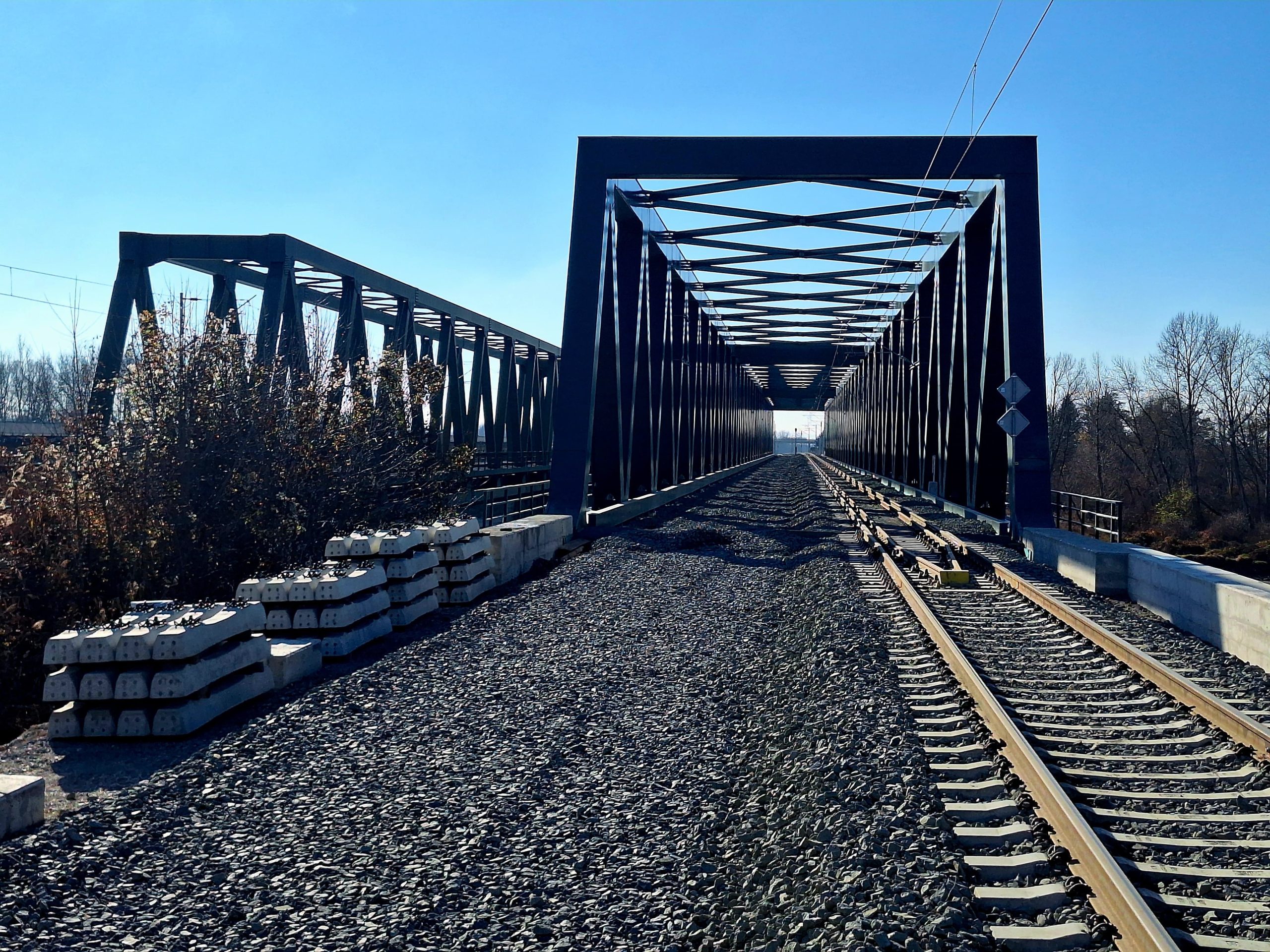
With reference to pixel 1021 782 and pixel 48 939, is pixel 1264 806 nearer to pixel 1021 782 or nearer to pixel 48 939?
pixel 1021 782

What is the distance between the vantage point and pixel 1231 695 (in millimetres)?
7180

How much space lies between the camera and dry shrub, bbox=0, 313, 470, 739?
9.92 metres

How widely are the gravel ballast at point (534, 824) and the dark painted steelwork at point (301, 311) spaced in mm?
6668

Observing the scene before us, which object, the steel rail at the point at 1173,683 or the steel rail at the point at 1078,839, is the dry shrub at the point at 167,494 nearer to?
the steel rail at the point at 1078,839

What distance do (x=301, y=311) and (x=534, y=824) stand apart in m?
17.2

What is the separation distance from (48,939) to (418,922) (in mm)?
1339

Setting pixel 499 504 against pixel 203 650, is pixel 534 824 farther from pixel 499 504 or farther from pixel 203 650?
pixel 499 504

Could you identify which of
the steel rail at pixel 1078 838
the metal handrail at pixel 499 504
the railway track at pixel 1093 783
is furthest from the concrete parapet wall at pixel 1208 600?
the metal handrail at pixel 499 504

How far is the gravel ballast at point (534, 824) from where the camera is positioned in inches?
150

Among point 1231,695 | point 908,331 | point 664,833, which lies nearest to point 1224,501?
point 908,331

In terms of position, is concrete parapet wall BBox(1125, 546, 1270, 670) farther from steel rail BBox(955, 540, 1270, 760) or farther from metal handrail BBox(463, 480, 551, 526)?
metal handrail BBox(463, 480, 551, 526)

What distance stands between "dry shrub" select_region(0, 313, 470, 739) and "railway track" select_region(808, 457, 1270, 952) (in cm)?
730

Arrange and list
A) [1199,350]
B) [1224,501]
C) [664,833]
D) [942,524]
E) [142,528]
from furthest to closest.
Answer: [1199,350] < [1224,501] < [942,524] < [142,528] < [664,833]

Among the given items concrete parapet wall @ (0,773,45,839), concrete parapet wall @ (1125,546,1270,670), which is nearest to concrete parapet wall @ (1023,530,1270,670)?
concrete parapet wall @ (1125,546,1270,670)
